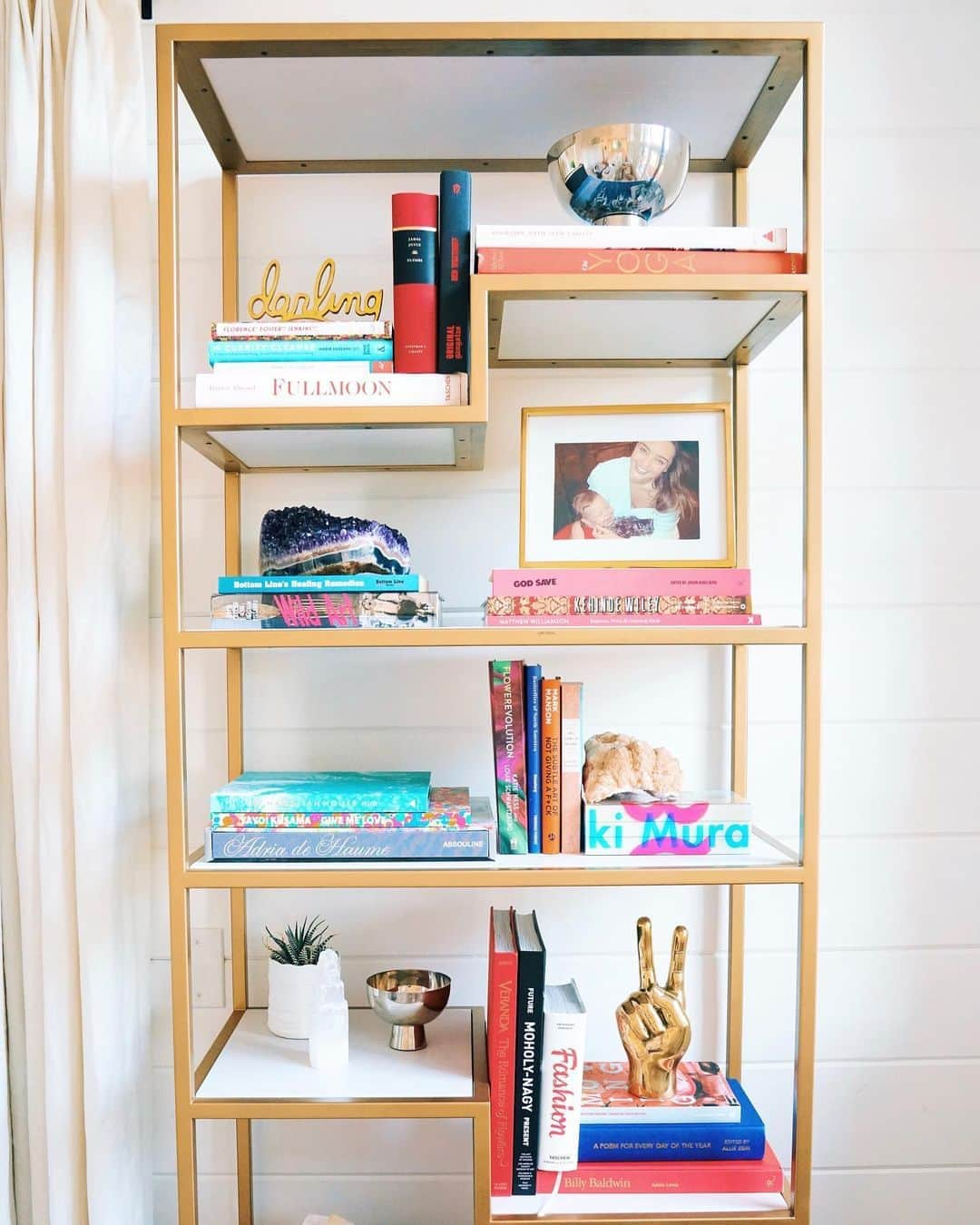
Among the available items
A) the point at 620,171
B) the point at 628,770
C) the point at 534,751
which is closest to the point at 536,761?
the point at 534,751

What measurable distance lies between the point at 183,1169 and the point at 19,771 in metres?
0.54

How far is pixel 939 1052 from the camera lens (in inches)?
61.2

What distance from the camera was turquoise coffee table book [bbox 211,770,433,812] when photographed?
47.7 inches

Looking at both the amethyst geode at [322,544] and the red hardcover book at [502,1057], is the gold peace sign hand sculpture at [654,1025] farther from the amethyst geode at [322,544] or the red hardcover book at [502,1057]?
the amethyst geode at [322,544]

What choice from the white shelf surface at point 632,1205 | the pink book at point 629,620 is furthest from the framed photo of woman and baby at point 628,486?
the white shelf surface at point 632,1205

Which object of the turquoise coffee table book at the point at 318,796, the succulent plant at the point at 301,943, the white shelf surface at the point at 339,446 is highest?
the white shelf surface at the point at 339,446

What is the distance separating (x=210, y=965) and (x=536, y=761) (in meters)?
0.64

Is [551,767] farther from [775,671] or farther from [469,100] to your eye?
[469,100]

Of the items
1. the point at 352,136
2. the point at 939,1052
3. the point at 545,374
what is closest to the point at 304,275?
the point at 352,136

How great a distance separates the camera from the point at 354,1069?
4.16ft

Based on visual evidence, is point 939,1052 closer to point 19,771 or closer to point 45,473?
point 19,771

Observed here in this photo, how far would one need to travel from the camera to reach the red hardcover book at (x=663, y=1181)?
123cm

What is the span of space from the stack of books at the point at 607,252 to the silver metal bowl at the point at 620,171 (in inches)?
4.0

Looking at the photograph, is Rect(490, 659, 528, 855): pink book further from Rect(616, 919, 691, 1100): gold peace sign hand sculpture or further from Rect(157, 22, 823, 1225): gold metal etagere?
Rect(616, 919, 691, 1100): gold peace sign hand sculpture
